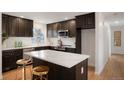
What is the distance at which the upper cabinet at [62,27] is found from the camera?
414 cm

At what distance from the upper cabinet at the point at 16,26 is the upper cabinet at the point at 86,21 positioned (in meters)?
2.21

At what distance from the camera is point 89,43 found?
3.88 m

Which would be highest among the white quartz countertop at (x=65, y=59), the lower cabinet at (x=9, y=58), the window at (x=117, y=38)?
the window at (x=117, y=38)

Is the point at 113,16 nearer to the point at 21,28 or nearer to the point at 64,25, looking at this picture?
the point at 64,25

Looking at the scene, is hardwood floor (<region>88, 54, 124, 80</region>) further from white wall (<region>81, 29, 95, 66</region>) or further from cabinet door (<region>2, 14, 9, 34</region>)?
cabinet door (<region>2, 14, 9, 34</region>)

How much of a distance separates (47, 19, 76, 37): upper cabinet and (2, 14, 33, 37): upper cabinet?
1.19 metres

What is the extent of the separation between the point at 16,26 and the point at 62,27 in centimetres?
203

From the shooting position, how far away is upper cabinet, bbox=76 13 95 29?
3174mm

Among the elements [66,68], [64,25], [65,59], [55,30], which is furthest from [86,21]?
[66,68]

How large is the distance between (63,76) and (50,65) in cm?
42

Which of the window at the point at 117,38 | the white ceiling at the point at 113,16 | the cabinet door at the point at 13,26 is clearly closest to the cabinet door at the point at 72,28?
the white ceiling at the point at 113,16

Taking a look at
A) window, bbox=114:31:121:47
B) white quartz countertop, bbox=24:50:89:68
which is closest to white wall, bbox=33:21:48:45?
white quartz countertop, bbox=24:50:89:68

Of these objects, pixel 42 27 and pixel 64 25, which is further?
pixel 42 27

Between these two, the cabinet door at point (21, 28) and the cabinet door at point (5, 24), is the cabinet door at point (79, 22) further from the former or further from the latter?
the cabinet door at point (5, 24)
